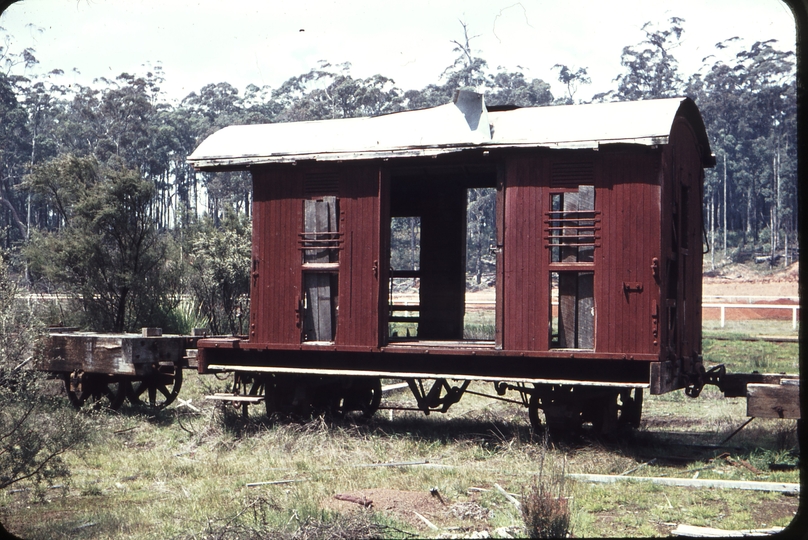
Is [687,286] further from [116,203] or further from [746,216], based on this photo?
[746,216]

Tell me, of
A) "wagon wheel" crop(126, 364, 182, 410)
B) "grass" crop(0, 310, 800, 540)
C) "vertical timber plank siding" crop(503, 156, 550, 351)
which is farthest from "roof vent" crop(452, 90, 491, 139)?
"wagon wheel" crop(126, 364, 182, 410)

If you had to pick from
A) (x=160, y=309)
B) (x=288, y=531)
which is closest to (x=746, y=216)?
(x=160, y=309)

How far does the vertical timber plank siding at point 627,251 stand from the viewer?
9.47 meters

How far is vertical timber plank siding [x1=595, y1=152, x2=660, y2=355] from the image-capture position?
31.1 ft

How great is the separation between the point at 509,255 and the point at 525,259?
0.21m

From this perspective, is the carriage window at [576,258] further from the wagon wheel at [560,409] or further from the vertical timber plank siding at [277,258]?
the vertical timber plank siding at [277,258]

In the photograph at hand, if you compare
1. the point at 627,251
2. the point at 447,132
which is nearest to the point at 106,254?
the point at 447,132

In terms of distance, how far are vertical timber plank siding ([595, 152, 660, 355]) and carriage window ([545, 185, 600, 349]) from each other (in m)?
0.15

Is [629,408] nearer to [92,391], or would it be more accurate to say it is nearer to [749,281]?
[92,391]

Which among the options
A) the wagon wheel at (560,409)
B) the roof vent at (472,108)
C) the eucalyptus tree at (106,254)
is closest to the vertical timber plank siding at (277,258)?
the roof vent at (472,108)

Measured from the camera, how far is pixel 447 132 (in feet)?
34.8

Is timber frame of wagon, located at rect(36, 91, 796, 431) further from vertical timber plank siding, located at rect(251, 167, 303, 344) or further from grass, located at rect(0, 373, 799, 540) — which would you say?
grass, located at rect(0, 373, 799, 540)

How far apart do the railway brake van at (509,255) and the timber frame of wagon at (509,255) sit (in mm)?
21

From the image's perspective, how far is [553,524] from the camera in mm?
6031
